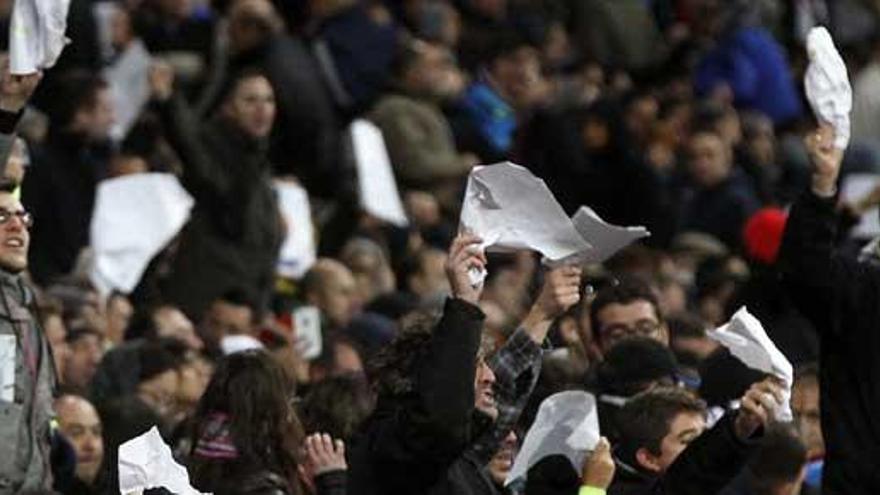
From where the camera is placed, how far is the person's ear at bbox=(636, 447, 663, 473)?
362 inches

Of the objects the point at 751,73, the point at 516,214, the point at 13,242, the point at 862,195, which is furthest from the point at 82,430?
the point at 751,73

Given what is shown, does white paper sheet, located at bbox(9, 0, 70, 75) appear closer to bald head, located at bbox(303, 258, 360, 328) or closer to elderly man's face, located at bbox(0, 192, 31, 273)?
elderly man's face, located at bbox(0, 192, 31, 273)

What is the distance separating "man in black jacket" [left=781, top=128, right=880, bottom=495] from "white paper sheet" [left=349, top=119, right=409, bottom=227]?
6721mm

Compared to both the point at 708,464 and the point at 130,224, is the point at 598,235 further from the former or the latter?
the point at 130,224

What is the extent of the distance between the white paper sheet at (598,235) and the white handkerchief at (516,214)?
4 centimetres

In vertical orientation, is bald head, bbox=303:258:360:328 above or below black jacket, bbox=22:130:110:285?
below

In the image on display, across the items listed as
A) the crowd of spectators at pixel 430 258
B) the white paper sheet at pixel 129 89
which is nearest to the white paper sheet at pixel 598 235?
the crowd of spectators at pixel 430 258

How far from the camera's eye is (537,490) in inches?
354

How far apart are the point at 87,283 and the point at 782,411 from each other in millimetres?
5345

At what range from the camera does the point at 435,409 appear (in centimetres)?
777

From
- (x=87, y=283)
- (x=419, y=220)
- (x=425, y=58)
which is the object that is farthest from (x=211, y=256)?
(x=425, y=58)

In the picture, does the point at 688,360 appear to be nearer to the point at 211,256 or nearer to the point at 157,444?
the point at 211,256

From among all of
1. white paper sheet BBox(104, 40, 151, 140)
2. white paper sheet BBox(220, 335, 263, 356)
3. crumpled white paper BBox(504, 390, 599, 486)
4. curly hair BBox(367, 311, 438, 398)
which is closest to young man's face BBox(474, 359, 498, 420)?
curly hair BBox(367, 311, 438, 398)

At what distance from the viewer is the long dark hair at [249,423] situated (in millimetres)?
8945
